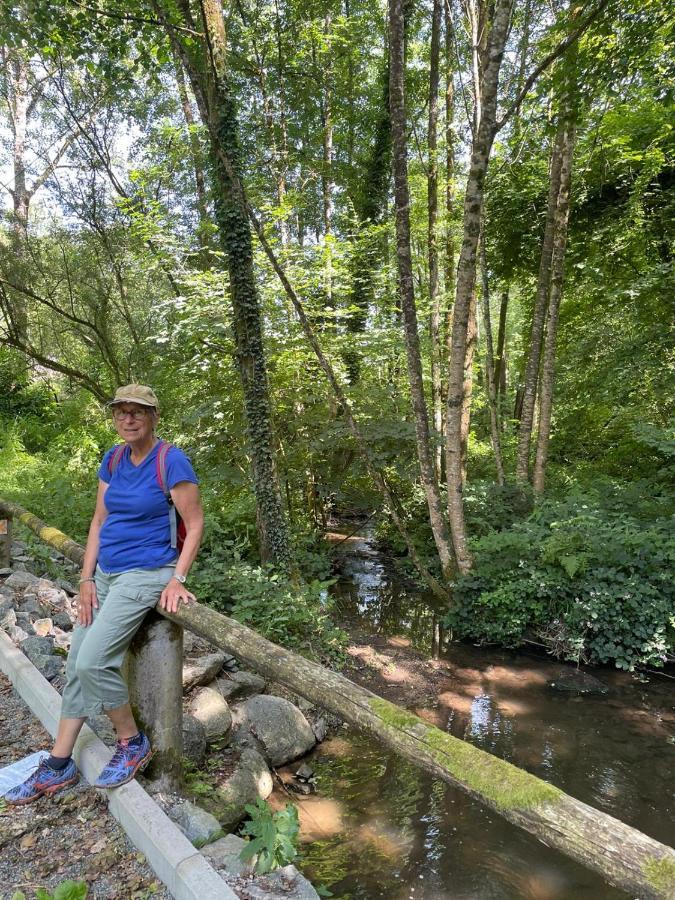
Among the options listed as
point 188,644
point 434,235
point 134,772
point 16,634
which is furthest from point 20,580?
point 434,235

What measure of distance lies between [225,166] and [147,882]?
21.6 ft

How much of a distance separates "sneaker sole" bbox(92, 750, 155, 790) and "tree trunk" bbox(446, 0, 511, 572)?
5222 mm

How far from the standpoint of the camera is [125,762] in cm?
241

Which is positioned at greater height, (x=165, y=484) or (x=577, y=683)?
(x=165, y=484)

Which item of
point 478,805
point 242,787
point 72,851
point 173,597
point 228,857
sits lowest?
point 478,805

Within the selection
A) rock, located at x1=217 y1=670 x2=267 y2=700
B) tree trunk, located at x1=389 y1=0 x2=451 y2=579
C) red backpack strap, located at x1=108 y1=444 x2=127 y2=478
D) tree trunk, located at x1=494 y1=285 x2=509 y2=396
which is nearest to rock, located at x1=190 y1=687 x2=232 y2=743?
rock, located at x1=217 y1=670 x2=267 y2=700

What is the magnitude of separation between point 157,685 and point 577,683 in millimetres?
5110

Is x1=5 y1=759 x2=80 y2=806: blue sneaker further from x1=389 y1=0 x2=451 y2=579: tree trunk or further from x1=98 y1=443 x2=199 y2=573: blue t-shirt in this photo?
x1=389 y1=0 x2=451 y2=579: tree trunk

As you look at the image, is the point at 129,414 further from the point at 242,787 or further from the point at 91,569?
the point at 242,787

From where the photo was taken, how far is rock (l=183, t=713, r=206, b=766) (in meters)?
3.46

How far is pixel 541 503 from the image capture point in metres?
7.73

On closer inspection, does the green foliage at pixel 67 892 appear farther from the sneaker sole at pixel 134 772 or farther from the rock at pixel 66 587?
the rock at pixel 66 587

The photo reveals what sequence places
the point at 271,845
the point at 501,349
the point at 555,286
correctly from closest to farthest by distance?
1. the point at 271,845
2. the point at 555,286
3. the point at 501,349

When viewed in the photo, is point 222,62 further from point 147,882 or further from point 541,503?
point 147,882
